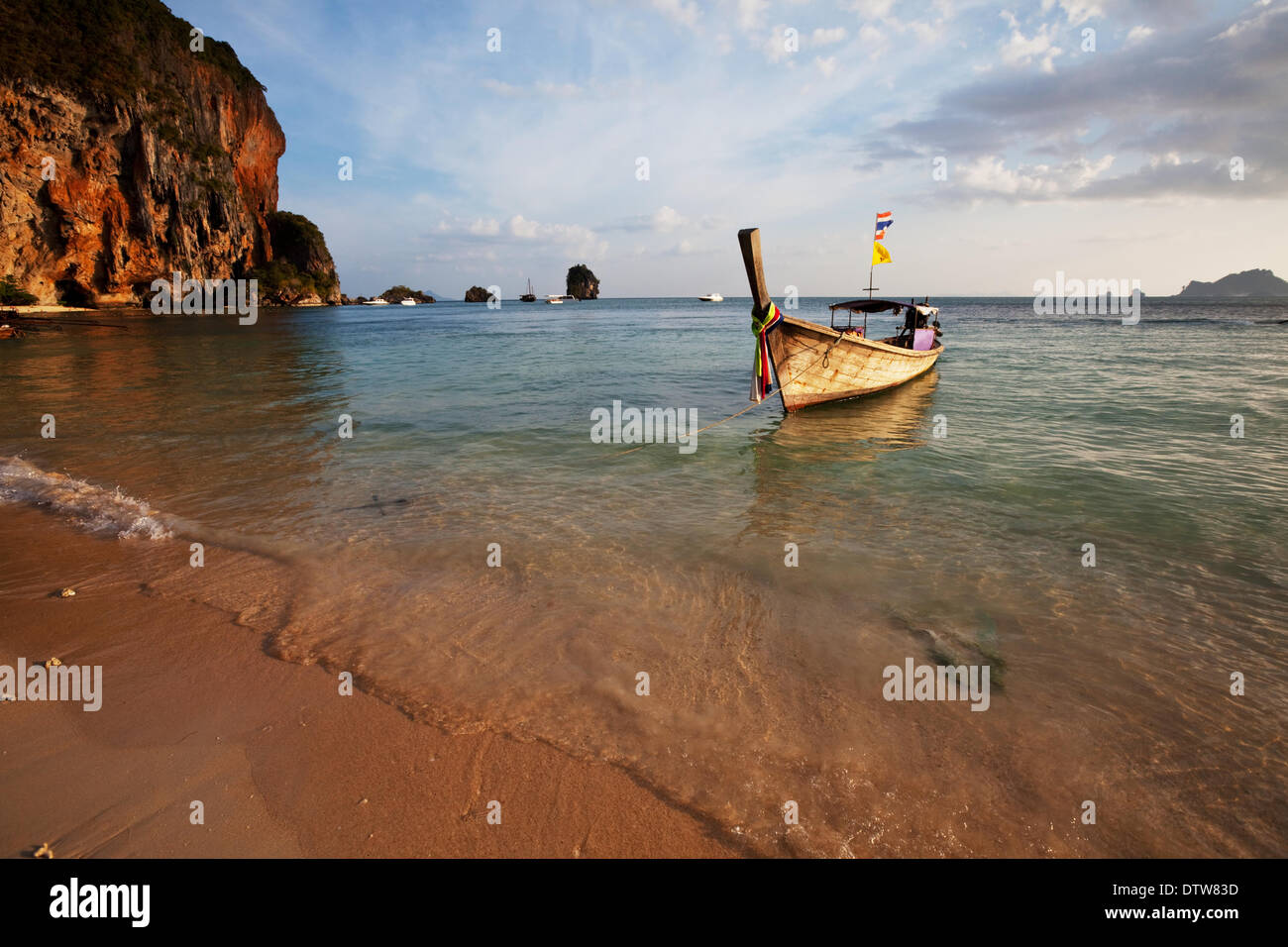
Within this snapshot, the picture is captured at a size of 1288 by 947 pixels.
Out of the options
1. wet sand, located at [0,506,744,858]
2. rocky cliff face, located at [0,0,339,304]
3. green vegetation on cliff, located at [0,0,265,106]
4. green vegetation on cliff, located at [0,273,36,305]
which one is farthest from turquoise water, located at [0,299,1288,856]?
green vegetation on cliff, located at [0,0,265,106]

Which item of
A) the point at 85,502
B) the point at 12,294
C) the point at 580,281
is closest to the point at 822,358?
the point at 85,502

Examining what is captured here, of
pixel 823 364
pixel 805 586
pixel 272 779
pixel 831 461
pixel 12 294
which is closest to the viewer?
pixel 272 779

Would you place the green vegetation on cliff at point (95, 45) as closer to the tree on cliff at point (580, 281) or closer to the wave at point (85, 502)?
the wave at point (85, 502)

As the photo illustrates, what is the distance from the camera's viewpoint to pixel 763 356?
44.8 feet

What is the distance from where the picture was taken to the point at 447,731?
3729 mm

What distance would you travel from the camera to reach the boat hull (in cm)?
1454

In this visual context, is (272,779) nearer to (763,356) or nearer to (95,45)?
(763,356)

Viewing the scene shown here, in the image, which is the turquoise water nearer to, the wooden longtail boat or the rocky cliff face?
the wooden longtail boat

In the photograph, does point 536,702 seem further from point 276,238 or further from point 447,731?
point 276,238

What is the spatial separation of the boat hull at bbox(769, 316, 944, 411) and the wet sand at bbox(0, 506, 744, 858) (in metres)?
12.6

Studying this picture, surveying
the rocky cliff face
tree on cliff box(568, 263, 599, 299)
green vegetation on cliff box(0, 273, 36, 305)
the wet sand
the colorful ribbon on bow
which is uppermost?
tree on cliff box(568, 263, 599, 299)

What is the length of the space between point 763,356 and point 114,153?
7459 centimetres
